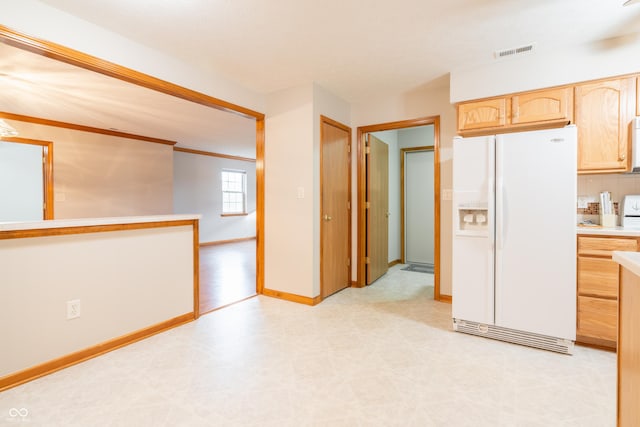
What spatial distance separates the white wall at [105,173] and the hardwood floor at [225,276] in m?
1.66

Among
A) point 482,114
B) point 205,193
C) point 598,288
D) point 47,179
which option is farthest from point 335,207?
point 205,193

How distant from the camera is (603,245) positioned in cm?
228

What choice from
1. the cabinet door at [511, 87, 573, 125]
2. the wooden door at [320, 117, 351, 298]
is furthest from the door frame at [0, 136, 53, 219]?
the cabinet door at [511, 87, 573, 125]

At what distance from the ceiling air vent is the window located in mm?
7277

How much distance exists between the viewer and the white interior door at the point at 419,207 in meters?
5.35

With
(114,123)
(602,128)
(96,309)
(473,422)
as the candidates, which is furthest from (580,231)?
(114,123)

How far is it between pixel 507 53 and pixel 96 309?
3.83 meters

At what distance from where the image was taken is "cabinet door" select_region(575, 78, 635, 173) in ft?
7.86

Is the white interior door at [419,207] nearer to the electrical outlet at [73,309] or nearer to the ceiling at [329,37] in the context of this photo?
the ceiling at [329,37]

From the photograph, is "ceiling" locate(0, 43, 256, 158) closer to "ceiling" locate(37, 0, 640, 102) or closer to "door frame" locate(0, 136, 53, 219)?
"door frame" locate(0, 136, 53, 219)

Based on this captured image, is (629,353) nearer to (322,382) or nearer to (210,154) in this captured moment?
(322,382)

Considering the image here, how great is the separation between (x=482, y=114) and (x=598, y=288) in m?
1.67

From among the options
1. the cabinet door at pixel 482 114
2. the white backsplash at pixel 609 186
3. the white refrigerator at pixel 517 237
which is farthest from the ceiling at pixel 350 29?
the white backsplash at pixel 609 186

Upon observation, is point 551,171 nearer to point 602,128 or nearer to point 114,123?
point 602,128
